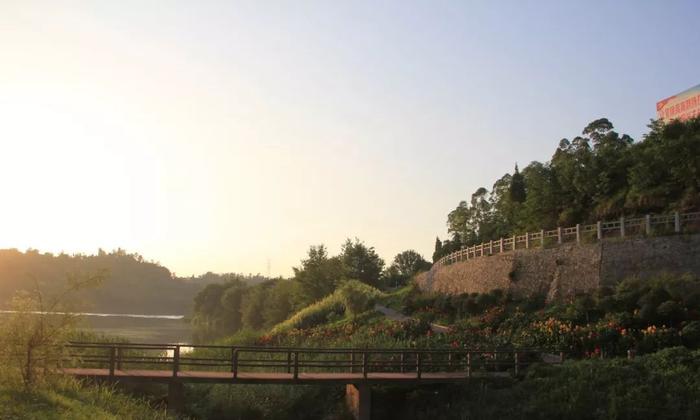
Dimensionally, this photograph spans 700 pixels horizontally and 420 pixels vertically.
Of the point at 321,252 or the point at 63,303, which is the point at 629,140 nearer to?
the point at 321,252

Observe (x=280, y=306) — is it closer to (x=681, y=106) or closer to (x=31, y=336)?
(x=681, y=106)

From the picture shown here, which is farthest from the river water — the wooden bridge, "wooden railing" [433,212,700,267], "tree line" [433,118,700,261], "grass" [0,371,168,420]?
"tree line" [433,118,700,261]

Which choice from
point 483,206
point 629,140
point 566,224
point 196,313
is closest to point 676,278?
point 566,224

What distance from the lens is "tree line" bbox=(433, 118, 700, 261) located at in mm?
40406

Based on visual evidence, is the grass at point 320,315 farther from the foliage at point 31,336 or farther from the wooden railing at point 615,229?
the foliage at point 31,336

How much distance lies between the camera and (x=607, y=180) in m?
46.3

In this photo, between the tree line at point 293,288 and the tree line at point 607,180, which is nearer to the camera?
the tree line at point 607,180

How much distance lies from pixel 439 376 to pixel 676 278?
14.5 meters

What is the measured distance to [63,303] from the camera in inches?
617

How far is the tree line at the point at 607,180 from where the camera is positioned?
133 feet

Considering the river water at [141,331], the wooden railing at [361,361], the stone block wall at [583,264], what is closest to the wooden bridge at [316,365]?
the wooden railing at [361,361]

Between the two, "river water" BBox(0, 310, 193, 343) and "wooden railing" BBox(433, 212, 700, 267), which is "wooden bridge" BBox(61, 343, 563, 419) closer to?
"river water" BBox(0, 310, 193, 343)

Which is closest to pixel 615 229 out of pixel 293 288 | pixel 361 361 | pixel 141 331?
pixel 361 361

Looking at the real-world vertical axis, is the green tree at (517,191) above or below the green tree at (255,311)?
above
